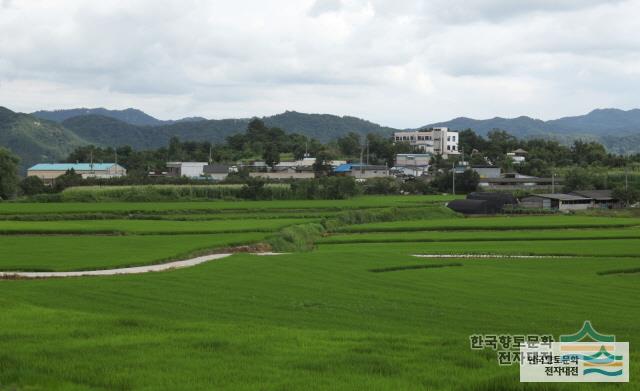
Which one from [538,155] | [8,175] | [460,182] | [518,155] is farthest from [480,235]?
[518,155]

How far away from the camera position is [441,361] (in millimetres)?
11438

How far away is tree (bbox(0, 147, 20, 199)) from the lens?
253 ft

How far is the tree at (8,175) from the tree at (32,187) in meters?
0.92

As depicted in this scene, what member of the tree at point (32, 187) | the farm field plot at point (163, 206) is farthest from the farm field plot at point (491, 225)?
the tree at point (32, 187)

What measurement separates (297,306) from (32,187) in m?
68.9

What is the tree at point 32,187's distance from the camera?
79.8m

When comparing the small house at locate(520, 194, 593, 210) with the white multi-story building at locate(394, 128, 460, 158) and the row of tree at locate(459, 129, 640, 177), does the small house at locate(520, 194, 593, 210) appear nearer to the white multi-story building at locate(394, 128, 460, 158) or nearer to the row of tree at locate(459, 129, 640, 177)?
the row of tree at locate(459, 129, 640, 177)

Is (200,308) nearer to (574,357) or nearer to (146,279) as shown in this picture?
(146,279)

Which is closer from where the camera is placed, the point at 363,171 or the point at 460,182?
the point at 460,182

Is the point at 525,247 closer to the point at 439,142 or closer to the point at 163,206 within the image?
the point at 163,206

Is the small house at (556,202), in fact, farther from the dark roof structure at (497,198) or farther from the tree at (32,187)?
the tree at (32,187)

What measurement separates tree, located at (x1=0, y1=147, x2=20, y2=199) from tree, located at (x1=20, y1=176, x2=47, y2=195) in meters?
0.92

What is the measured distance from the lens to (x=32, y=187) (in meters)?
79.9

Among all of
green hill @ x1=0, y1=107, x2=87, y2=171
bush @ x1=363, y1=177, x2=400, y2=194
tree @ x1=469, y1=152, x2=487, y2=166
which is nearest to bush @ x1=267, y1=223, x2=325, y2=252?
bush @ x1=363, y1=177, x2=400, y2=194
